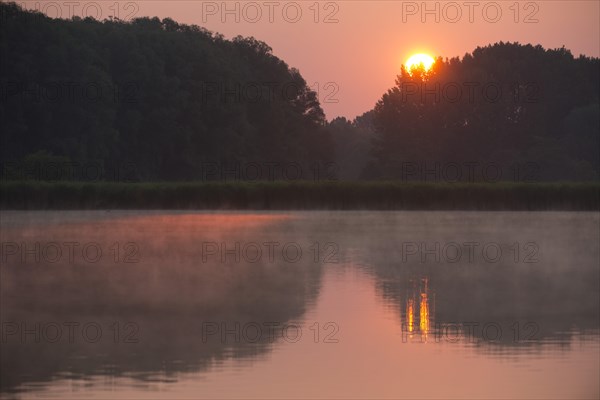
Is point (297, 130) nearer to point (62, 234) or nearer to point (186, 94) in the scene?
point (186, 94)

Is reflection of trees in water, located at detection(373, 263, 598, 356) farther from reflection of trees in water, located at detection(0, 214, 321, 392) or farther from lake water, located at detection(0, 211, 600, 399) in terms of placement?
reflection of trees in water, located at detection(0, 214, 321, 392)

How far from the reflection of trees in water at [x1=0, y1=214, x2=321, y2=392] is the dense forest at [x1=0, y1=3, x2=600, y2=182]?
34.3m

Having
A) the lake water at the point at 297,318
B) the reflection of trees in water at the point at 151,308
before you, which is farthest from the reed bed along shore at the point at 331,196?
the reflection of trees in water at the point at 151,308

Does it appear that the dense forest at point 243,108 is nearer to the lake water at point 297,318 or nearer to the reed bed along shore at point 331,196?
the reed bed along shore at point 331,196

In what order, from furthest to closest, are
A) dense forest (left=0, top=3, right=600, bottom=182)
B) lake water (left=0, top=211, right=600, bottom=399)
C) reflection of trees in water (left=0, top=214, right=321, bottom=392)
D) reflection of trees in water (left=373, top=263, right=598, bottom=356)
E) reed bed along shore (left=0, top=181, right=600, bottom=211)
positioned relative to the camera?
dense forest (left=0, top=3, right=600, bottom=182) → reed bed along shore (left=0, top=181, right=600, bottom=211) → reflection of trees in water (left=373, top=263, right=598, bottom=356) → reflection of trees in water (left=0, top=214, right=321, bottom=392) → lake water (left=0, top=211, right=600, bottom=399)

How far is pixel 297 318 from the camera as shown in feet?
45.0

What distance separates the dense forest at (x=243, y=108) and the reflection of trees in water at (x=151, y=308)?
112 ft

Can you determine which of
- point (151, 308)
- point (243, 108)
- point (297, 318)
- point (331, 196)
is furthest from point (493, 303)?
point (243, 108)

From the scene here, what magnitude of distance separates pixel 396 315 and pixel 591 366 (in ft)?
13.4

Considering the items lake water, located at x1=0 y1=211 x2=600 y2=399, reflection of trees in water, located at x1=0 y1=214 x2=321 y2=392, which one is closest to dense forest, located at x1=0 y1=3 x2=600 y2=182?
lake water, located at x1=0 y1=211 x2=600 y2=399

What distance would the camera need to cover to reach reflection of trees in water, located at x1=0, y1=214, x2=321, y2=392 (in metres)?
10.5

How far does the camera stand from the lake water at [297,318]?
966 centimetres

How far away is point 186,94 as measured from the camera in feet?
244

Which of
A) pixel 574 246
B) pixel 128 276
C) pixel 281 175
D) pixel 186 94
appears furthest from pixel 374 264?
pixel 281 175
